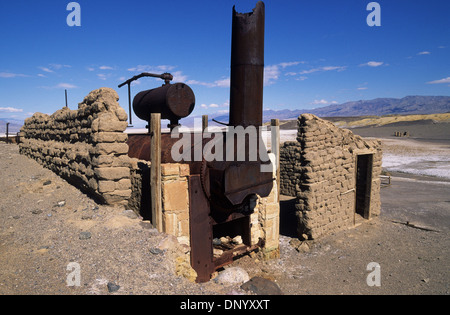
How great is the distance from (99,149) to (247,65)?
2.95m

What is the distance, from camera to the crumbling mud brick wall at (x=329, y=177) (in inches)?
302

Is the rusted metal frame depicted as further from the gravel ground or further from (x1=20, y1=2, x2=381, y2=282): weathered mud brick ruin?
the gravel ground

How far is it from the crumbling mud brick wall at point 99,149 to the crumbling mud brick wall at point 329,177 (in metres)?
4.64

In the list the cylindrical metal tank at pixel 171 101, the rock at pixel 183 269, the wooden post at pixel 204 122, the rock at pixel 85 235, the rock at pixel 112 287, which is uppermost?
the cylindrical metal tank at pixel 171 101

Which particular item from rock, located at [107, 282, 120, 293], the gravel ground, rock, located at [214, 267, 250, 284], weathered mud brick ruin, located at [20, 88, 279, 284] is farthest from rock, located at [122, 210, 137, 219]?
rock, located at [214, 267, 250, 284]

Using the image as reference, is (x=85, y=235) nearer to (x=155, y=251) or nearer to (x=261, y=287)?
(x=155, y=251)

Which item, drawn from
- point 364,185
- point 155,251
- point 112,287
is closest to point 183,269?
point 155,251

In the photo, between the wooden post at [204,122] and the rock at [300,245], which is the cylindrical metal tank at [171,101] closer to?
the wooden post at [204,122]

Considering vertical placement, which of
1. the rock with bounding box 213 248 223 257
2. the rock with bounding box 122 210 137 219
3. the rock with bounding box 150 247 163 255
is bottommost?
the rock with bounding box 213 248 223 257

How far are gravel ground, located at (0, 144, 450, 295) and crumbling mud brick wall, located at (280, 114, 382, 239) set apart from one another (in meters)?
0.49

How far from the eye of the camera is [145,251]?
410cm

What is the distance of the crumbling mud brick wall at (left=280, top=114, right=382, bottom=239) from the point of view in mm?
7660

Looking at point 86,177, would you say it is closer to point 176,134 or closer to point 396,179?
point 176,134

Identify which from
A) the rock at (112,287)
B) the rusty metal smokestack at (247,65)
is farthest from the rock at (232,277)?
the rusty metal smokestack at (247,65)
